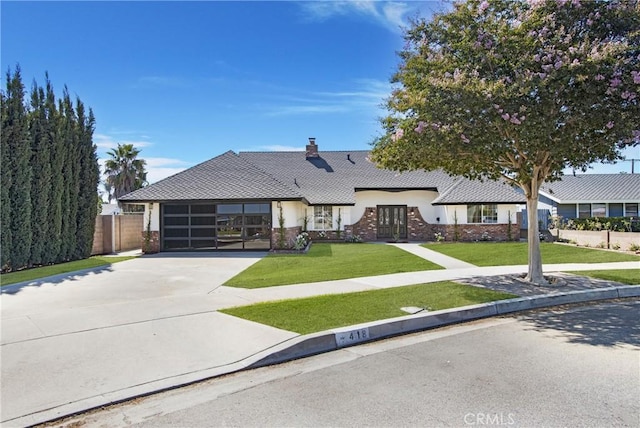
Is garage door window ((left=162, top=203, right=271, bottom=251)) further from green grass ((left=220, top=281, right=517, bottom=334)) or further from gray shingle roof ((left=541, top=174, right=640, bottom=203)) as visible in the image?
gray shingle roof ((left=541, top=174, right=640, bottom=203))

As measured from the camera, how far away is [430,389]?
4316 mm

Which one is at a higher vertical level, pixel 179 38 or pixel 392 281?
pixel 179 38

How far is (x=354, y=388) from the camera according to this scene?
4406 mm

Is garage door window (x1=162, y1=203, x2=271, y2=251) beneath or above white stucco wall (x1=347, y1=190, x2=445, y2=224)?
beneath

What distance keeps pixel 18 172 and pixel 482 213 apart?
21832 mm

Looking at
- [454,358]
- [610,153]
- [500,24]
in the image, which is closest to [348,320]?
[454,358]

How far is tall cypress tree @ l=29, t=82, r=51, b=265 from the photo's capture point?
1530cm

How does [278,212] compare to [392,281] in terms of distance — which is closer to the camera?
[392,281]

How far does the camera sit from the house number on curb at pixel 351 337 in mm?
5930

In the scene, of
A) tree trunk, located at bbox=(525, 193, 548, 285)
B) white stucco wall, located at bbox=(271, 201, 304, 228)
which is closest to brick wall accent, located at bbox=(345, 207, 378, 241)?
white stucco wall, located at bbox=(271, 201, 304, 228)

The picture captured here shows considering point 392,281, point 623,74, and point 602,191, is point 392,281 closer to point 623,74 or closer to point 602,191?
point 623,74

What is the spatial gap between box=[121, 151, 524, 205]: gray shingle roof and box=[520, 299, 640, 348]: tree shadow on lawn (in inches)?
335


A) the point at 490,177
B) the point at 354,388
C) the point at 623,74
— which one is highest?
the point at 623,74

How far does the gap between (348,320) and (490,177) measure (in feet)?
23.6
